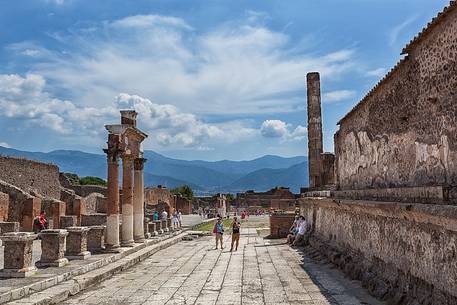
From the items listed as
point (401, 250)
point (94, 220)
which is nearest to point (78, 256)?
point (401, 250)

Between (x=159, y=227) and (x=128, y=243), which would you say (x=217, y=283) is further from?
(x=159, y=227)

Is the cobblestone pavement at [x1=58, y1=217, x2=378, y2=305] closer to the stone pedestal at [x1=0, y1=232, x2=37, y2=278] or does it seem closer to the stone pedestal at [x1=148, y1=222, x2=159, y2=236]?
the stone pedestal at [x1=0, y1=232, x2=37, y2=278]

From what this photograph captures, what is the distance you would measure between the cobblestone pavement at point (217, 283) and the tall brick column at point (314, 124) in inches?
344

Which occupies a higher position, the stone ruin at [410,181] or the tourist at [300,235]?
the stone ruin at [410,181]

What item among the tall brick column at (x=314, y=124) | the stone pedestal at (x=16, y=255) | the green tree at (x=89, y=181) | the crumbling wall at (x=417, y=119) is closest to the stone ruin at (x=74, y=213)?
the stone pedestal at (x=16, y=255)

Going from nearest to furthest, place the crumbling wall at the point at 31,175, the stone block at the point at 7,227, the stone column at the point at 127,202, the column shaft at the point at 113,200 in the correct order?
1. the column shaft at the point at 113,200
2. the stone column at the point at 127,202
3. the stone block at the point at 7,227
4. the crumbling wall at the point at 31,175

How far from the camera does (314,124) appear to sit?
22.8 metres

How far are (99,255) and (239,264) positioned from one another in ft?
11.8

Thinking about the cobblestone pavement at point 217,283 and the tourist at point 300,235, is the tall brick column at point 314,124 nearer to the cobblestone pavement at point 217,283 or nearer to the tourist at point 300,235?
the tourist at point 300,235

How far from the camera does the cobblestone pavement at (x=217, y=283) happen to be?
8047mm

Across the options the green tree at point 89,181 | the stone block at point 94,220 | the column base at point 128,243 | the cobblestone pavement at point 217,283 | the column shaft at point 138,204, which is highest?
the green tree at point 89,181

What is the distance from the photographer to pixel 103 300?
8.22 m

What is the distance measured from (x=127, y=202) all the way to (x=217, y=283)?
6.96 meters

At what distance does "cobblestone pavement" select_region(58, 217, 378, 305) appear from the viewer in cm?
805
